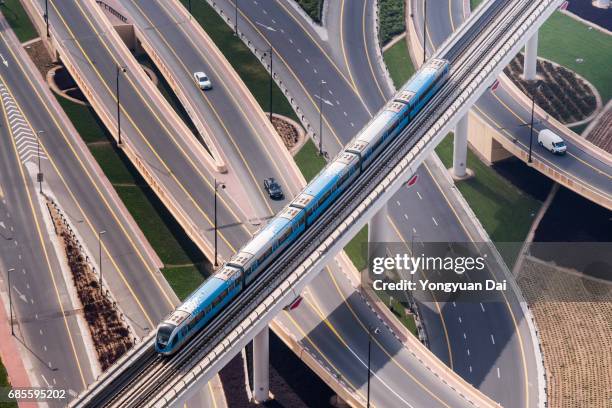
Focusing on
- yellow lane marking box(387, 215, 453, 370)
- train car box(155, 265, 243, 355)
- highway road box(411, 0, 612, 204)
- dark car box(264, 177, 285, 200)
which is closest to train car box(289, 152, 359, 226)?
train car box(155, 265, 243, 355)

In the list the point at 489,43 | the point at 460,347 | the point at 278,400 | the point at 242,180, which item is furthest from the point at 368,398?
the point at 489,43

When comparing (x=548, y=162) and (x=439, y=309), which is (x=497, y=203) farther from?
(x=439, y=309)

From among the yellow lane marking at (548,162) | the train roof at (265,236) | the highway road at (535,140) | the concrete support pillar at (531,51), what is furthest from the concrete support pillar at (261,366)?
the concrete support pillar at (531,51)

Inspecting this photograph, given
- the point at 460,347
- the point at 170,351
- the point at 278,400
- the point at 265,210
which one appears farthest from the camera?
the point at 265,210

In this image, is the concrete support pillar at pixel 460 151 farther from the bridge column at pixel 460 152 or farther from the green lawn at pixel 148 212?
the green lawn at pixel 148 212

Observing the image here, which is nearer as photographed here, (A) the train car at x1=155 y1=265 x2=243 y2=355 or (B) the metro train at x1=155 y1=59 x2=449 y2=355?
(A) the train car at x1=155 y1=265 x2=243 y2=355

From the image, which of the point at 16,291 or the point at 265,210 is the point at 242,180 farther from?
the point at 16,291

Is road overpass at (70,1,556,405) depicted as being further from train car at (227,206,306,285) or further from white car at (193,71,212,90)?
white car at (193,71,212,90)
